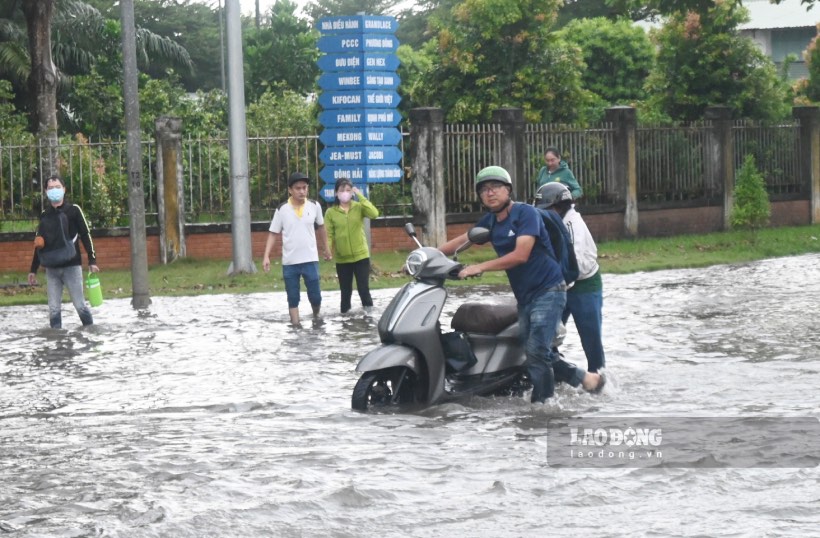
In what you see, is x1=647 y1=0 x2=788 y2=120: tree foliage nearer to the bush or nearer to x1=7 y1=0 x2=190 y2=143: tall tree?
the bush

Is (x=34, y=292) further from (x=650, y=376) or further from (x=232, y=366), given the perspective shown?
(x=650, y=376)

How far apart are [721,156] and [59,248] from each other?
16.7m

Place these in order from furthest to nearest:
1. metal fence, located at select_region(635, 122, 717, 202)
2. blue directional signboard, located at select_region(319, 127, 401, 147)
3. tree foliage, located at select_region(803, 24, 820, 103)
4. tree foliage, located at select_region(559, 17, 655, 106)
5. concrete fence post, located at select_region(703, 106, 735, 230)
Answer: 1. tree foliage, located at select_region(559, 17, 655, 106)
2. tree foliage, located at select_region(803, 24, 820, 103)
3. concrete fence post, located at select_region(703, 106, 735, 230)
4. metal fence, located at select_region(635, 122, 717, 202)
5. blue directional signboard, located at select_region(319, 127, 401, 147)

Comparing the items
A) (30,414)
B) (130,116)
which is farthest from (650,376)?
(130,116)

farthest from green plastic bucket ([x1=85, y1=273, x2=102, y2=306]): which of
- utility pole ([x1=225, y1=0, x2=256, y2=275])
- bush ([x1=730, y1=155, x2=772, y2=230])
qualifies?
bush ([x1=730, y1=155, x2=772, y2=230])

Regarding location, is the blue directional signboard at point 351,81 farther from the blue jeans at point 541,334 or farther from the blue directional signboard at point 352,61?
the blue jeans at point 541,334

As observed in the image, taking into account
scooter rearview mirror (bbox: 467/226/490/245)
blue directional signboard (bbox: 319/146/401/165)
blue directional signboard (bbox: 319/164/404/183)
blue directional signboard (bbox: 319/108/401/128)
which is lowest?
scooter rearview mirror (bbox: 467/226/490/245)

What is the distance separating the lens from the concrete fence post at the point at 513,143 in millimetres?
25409

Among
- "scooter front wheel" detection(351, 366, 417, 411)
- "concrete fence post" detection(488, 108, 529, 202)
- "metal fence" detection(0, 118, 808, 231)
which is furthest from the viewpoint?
"concrete fence post" detection(488, 108, 529, 202)

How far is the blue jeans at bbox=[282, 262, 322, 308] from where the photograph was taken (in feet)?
49.9

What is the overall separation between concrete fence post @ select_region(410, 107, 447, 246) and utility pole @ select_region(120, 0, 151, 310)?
24.9 feet

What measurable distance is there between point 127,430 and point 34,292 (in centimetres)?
1127

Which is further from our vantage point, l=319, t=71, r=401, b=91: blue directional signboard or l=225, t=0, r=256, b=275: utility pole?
l=319, t=71, r=401, b=91: blue directional signboard

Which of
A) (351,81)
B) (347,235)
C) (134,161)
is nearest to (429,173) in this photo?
(351,81)
